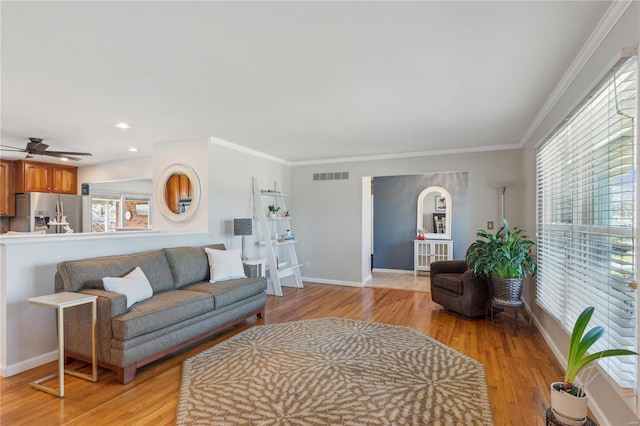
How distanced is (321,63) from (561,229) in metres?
2.58

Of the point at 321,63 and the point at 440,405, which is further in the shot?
the point at 321,63

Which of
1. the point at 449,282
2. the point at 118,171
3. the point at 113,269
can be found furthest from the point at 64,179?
the point at 449,282

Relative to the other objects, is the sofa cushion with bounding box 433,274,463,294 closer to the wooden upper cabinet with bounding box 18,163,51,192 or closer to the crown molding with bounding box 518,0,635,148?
the crown molding with bounding box 518,0,635,148

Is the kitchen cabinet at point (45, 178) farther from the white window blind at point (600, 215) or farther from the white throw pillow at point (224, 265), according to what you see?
the white window blind at point (600, 215)

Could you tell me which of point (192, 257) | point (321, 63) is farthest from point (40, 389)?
point (321, 63)

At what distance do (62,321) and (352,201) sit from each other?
15.4 feet

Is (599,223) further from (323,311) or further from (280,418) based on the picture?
(323,311)

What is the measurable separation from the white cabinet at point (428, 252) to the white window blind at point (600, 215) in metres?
3.79

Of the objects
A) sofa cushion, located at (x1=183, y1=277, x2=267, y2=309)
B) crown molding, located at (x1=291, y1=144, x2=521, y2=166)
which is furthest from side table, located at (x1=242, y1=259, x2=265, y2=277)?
crown molding, located at (x1=291, y1=144, x2=521, y2=166)

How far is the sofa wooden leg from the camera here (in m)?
2.51

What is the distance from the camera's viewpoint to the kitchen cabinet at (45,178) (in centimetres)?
608

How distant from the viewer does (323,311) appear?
4.47 meters

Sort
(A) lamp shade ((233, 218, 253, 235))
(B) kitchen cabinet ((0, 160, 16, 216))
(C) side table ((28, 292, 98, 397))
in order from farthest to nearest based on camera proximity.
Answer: (B) kitchen cabinet ((0, 160, 16, 216)), (A) lamp shade ((233, 218, 253, 235)), (C) side table ((28, 292, 98, 397))

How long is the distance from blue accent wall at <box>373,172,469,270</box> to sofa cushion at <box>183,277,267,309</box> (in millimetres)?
4381
